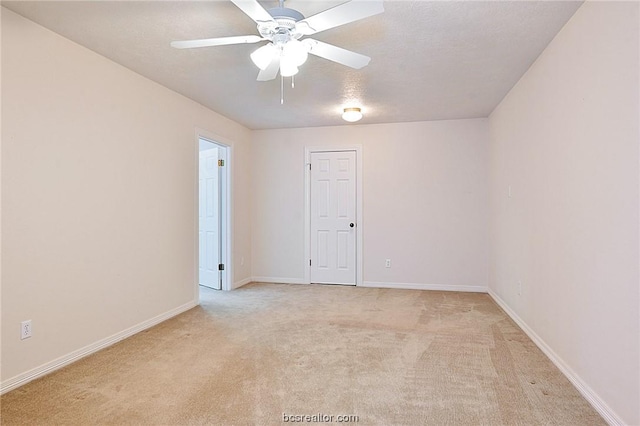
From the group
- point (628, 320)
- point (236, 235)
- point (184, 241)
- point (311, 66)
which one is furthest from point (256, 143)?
point (628, 320)

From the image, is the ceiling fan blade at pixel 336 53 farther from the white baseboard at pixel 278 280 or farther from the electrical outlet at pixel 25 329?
the white baseboard at pixel 278 280

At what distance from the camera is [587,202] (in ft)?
7.09

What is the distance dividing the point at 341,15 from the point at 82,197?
2300 millimetres

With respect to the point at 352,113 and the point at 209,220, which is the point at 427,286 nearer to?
the point at 352,113

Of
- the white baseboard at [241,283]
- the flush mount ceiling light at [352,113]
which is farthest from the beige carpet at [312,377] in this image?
the flush mount ceiling light at [352,113]

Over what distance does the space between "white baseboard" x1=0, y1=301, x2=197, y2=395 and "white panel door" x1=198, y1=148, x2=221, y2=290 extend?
1383 millimetres

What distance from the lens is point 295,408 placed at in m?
2.08

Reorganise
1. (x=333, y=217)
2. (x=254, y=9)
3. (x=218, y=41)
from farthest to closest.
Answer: (x=333, y=217) < (x=218, y=41) < (x=254, y=9)

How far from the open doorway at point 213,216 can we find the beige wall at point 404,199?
0.76m

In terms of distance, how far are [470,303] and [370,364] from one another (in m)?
2.21

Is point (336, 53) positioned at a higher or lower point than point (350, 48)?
lower

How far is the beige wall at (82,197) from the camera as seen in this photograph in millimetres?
2344

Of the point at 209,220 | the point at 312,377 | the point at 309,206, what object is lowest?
the point at 312,377

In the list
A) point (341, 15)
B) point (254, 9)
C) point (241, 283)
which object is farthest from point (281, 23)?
point (241, 283)
